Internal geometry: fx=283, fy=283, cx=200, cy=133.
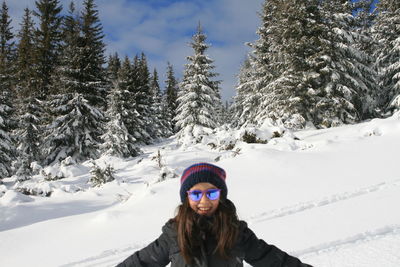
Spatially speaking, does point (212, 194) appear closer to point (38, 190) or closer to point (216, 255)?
point (216, 255)

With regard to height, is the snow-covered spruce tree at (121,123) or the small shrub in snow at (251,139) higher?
the snow-covered spruce tree at (121,123)

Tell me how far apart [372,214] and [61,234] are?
631cm

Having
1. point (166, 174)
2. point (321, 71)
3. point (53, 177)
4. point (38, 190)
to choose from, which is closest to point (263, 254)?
point (166, 174)

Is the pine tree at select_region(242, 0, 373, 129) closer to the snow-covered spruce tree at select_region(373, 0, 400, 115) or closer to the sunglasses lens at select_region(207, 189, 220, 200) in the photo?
the snow-covered spruce tree at select_region(373, 0, 400, 115)

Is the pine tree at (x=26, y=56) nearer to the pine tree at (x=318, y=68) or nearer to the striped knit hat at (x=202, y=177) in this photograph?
the pine tree at (x=318, y=68)

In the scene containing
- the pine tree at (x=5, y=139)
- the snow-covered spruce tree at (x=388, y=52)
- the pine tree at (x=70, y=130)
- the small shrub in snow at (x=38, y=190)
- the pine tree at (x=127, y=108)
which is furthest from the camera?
the pine tree at (x=127, y=108)

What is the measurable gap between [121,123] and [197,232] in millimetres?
21176

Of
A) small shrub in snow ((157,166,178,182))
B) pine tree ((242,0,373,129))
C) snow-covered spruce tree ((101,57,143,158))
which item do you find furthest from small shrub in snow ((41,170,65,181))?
pine tree ((242,0,373,129))

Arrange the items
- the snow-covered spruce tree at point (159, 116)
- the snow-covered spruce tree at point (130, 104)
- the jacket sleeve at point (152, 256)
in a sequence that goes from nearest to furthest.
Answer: the jacket sleeve at point (152, 256), the snow-covered spruce tree at point (130, 104), the snow-covered spruce tree at point (159, 116)

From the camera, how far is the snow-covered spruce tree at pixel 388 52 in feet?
62.7

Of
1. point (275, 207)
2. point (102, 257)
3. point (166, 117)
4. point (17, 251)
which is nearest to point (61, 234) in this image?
point (17, 251)

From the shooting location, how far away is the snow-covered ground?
4.05m

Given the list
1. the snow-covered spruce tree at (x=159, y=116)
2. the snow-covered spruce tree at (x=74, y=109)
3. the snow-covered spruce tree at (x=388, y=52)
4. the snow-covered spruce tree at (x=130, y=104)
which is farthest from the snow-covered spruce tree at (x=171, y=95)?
the snow-covered spruce tree at (x=388, y=52)

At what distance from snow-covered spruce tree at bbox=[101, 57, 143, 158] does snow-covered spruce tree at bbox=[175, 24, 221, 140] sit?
14.0ft
